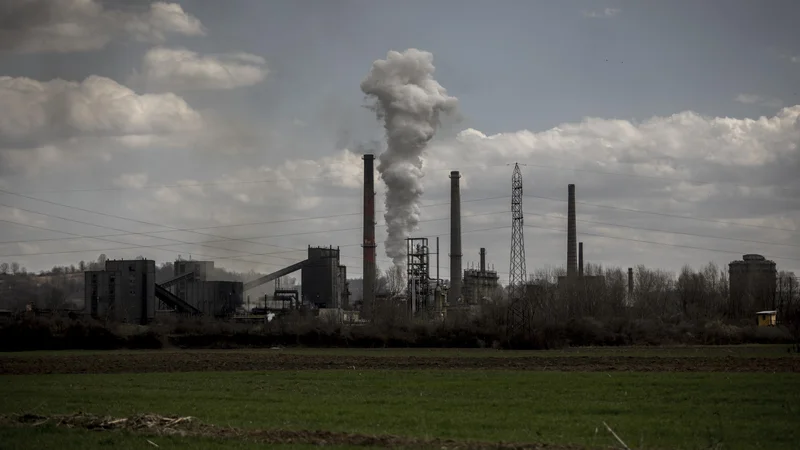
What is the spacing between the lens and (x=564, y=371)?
3412 centimetres

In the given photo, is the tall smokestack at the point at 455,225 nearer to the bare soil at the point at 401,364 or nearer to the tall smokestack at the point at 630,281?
the tall smokestack at the point at 630,281

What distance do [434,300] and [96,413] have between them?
69.9 m

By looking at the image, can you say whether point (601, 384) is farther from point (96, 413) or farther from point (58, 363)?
point (58, 363)

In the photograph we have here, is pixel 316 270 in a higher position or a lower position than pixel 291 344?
higher

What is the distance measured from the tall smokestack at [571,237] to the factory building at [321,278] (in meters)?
26.9

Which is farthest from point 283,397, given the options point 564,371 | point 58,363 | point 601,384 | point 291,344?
point 291,344

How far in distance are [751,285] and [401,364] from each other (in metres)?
76.3

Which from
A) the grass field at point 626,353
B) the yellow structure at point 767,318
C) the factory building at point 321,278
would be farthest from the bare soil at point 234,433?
the factory building at point 321,278

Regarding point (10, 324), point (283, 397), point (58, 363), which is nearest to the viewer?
point (283, 397)

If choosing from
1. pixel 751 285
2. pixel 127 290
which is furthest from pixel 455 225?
pixel 751 285

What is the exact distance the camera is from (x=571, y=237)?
314 feet

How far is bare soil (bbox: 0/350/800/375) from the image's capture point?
3472 cm

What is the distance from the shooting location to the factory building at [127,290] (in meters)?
87.5

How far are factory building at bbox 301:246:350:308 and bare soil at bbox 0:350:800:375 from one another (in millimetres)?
58955
